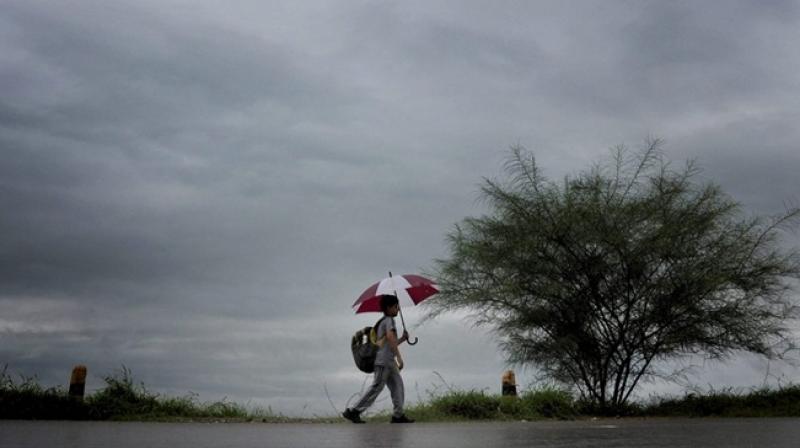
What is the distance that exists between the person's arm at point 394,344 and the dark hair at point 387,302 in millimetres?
435

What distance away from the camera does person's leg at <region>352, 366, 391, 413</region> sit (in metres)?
13.0

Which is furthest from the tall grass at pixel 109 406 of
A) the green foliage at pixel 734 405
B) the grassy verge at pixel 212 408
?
the green foliage at pixel 734 405

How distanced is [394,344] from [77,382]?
21.1ft

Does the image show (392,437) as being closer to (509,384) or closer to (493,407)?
(493,407)

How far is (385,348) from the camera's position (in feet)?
42.7

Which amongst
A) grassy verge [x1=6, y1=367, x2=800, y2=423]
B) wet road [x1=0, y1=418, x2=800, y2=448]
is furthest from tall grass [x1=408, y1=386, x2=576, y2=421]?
wet road [x1=0, y1=418, x2=800, y2=448]

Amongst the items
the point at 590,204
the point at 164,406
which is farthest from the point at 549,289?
the point at 164,406

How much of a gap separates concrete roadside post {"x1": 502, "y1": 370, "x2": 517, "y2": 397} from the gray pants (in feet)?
15.7

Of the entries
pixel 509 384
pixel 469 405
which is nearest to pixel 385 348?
pixel 469 405

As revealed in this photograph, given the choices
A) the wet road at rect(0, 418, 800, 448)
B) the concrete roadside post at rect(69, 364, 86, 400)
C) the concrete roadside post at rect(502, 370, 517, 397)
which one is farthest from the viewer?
the concrete roadside post at rect(502, 370, 517, 397)

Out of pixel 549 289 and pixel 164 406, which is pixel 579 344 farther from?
pixel 164 406

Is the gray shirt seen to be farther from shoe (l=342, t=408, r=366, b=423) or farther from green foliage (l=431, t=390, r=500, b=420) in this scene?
green foliage (l=431, t=390, r=500, b=420)

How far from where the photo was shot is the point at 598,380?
57.7ft

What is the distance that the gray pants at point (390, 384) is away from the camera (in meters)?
13.0
